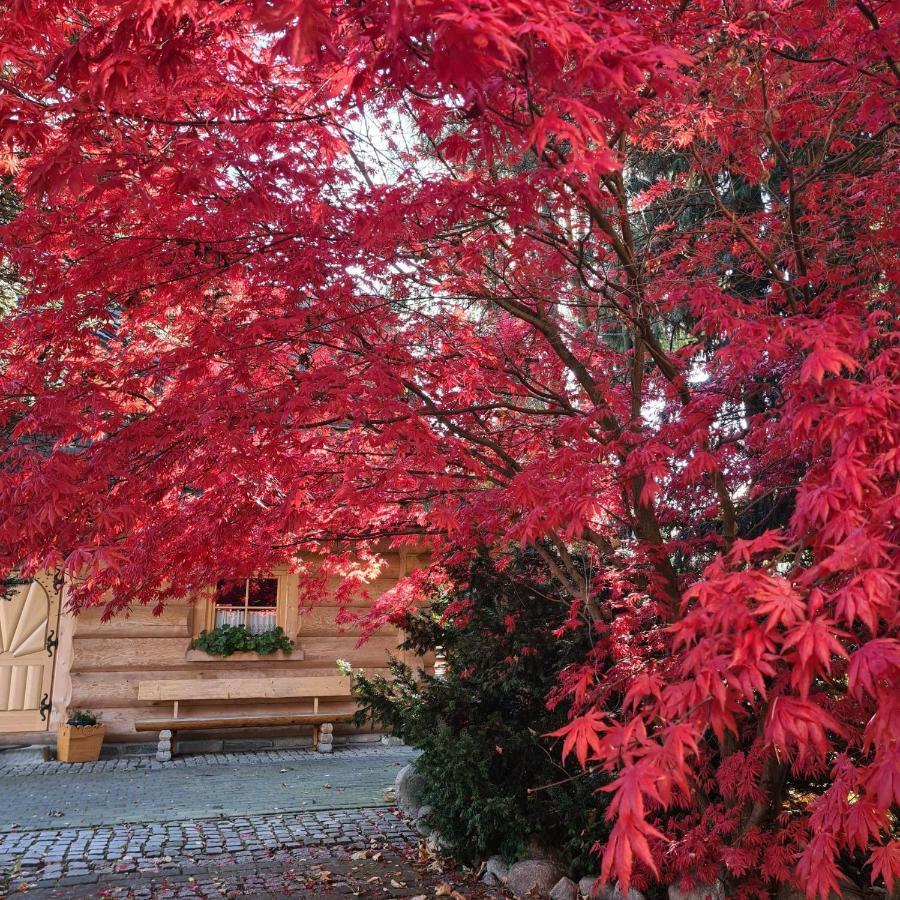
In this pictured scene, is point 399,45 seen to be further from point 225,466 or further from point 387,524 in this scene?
point 387,524

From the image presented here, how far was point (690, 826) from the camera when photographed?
4785 mm

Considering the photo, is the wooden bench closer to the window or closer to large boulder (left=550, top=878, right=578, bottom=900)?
the window

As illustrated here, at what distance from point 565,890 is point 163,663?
726cm

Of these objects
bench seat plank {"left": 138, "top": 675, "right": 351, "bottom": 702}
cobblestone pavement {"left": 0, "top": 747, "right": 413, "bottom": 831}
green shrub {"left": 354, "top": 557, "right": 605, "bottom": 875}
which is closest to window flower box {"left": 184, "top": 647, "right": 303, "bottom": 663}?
bench seat plank {"left": 138, "top": 675, "right": 351, "bottom": 702}

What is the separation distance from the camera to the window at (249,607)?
11.4 meters

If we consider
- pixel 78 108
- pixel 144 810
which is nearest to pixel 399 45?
pixel 78 108

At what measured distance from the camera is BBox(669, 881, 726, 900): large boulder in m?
4.44

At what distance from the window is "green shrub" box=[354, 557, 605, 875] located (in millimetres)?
5043

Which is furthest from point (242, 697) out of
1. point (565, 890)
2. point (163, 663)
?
point (565, 890)

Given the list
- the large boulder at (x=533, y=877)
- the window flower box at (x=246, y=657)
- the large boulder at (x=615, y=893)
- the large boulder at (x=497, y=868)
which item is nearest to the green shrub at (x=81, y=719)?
the window flower box at (x=246, y=657)

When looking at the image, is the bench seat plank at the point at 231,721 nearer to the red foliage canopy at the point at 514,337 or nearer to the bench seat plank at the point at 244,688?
the bench seat plank at the point at 244,688

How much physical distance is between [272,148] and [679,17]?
7.59 feet

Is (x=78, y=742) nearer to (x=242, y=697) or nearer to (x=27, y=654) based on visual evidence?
(x=27, y=654)

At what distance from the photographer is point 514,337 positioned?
594 centimetres
